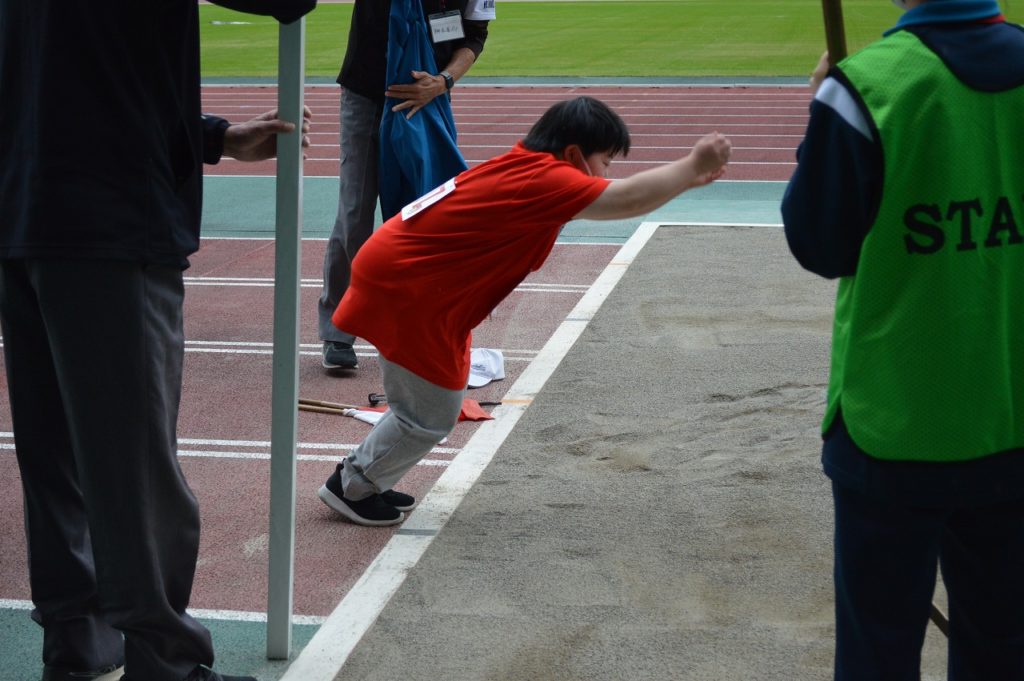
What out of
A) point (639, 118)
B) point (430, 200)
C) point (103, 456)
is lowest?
point (639, 118)

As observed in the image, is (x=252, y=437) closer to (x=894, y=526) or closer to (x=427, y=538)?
(x=427, y=538)

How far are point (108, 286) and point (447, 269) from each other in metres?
1.39

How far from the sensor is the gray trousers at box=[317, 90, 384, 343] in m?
5.79

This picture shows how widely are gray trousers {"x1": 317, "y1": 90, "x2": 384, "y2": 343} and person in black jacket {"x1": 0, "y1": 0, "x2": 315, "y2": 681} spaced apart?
2873mm

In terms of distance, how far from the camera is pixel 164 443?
2.77m

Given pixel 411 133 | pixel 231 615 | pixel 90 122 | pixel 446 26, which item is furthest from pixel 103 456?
pixel 446 26

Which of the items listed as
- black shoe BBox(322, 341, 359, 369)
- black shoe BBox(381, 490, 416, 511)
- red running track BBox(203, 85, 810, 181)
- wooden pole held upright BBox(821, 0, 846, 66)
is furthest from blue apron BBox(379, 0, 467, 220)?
red running track BBox(203, 85, 810, 181)

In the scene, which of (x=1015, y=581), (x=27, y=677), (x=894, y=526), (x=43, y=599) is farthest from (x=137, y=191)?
(x=1015, y=581)

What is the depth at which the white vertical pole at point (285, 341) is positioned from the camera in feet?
9.61

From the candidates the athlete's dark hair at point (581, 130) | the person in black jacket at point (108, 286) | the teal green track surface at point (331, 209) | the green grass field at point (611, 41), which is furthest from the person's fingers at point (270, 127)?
the green grass field at point (611, 41)

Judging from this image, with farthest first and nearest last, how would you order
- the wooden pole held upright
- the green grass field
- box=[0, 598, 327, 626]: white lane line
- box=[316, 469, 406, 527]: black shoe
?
the green grass field → box=[316, 469, 406, 527]: black shoe → box=[0, 598, 327, 626]: white lane line → the wooden pole held upright

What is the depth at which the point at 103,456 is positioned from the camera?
2.70 m

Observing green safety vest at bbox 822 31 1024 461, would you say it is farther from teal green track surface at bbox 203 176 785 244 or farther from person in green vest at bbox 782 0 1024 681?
teal green track surface at bbox 203 176 785 244

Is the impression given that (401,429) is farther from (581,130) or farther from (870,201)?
(870,201)
